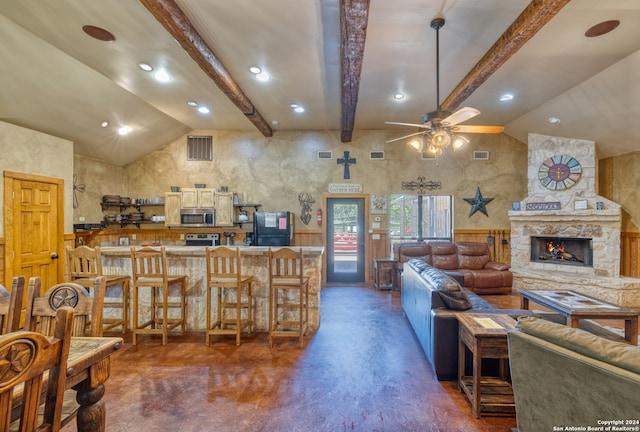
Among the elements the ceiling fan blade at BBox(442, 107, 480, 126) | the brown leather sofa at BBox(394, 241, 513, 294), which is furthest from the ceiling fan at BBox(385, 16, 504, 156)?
the brown leather sofa at BBox(394, 241, 513, 294)

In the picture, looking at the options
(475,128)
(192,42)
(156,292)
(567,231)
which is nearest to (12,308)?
(156,292)

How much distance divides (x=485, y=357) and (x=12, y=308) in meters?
3.05

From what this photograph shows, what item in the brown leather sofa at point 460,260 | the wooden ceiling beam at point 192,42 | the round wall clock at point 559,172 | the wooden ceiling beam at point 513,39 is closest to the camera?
the wooden ceiling beam at point 513,39

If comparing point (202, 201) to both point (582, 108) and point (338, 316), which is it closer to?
point (338, 316)

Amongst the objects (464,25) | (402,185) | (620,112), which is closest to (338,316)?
(402,185)

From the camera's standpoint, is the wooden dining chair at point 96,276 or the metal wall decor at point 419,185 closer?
the wooden dining chair at point 96,276

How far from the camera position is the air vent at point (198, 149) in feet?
20.5

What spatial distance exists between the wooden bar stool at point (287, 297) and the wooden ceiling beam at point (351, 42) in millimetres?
2111

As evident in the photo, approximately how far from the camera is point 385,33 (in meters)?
2.96

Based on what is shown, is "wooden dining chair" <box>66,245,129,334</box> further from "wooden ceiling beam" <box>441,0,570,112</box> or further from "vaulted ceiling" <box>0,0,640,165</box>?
"wooden ceiling beam" <box>441,0,570,112</box>

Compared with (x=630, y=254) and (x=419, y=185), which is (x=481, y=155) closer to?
(x=419, y=185)

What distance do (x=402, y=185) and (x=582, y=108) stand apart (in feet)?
10.2

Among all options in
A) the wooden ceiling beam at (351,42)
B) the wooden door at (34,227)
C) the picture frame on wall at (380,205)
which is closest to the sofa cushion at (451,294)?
the wooden ceiling beam at (351,42)

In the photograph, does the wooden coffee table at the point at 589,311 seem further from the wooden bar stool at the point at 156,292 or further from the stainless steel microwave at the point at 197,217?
the stainless steel microwave at the point at 197,217
